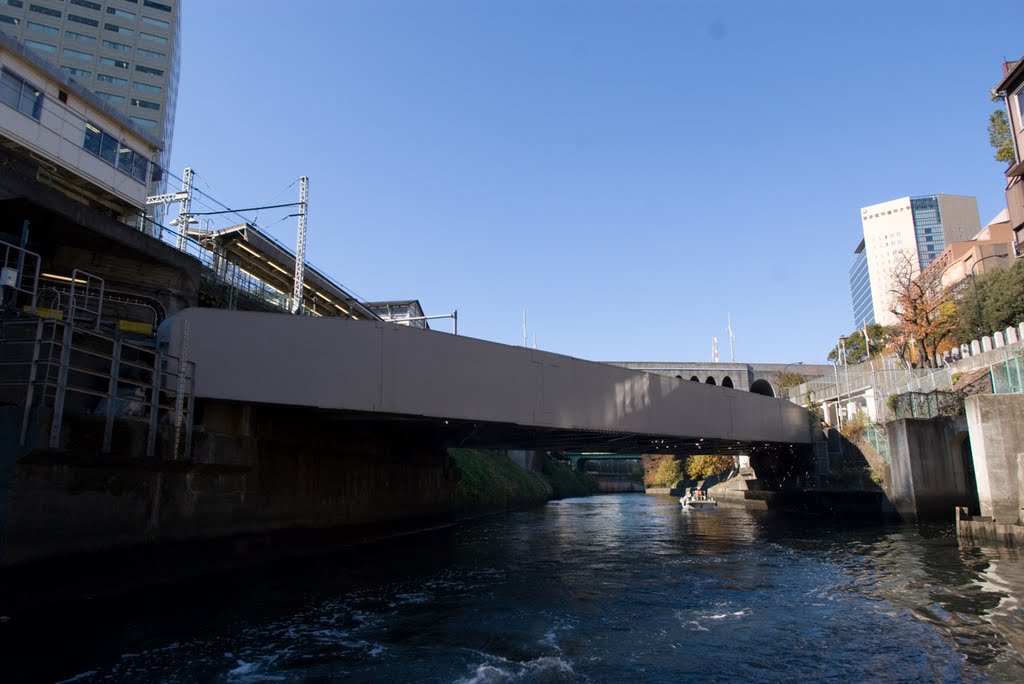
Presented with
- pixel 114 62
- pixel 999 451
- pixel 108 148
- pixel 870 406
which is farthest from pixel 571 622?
pixel 114 62

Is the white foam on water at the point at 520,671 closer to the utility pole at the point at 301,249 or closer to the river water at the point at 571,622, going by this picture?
the river water at the point at 571,622

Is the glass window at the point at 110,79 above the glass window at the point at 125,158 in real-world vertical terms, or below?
above

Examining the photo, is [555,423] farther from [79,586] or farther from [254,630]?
[79,586]

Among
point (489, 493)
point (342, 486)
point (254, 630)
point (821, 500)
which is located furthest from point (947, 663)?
point (489, 493)

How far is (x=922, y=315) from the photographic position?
51906mm

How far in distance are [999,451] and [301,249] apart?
32634mm

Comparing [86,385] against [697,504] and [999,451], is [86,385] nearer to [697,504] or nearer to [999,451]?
[999,451]

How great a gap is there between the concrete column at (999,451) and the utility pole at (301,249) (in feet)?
99.1

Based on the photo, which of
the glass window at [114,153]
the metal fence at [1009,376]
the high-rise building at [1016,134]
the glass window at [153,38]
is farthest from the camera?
the glass window at [153,38]

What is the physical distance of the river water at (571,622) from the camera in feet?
33.3

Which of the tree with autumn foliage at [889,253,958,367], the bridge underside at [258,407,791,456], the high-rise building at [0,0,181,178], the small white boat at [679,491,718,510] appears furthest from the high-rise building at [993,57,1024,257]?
the high-rise building at [0,0,181,178]

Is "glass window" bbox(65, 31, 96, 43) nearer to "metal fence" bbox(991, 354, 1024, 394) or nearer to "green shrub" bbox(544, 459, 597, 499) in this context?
"green shrub" bbox(544, 459, 597, 499)

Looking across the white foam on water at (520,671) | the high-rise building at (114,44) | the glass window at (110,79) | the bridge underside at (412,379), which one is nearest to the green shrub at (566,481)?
the bridge underside at (412,379)

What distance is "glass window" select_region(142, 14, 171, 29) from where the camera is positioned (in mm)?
110162
